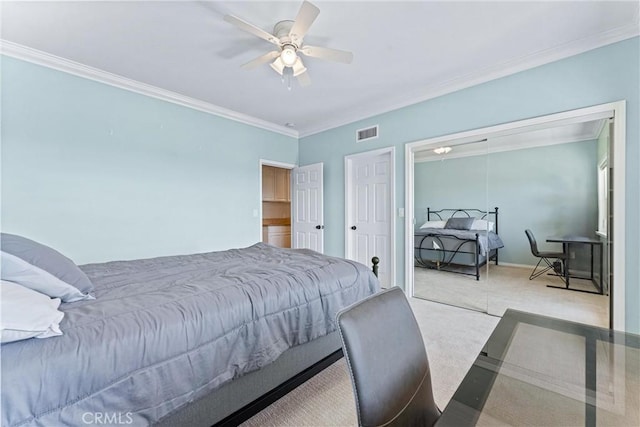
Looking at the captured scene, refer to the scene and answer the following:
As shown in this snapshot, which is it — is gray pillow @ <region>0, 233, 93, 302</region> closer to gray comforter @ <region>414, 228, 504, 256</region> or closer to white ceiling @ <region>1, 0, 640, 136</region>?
white ceiling @ <region>1, 0, 640, 136</region>

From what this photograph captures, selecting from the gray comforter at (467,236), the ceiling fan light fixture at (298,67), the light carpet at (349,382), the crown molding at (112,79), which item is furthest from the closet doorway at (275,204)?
the light carpet at (349,382)

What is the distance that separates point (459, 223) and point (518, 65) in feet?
7.57

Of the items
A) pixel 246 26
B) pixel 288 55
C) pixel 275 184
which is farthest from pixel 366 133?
pixel 275 184

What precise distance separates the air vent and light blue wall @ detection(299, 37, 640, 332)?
3.1 inches

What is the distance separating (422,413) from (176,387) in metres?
1.00

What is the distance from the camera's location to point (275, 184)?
637 centimetres

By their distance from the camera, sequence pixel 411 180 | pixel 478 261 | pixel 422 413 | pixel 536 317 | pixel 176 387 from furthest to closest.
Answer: pixel 478 261
pixel 411 180
pixel 536 317
pixel 176 387
pixel 422 413

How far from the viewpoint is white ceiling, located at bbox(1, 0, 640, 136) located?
215 centimetres

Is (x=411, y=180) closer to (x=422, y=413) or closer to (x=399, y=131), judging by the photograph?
(x=399, y=131)

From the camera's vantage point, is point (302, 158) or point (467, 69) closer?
point (467, 69)

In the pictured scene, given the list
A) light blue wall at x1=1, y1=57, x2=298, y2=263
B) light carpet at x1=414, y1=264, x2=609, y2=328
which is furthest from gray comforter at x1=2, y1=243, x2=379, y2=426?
light carpet at x1=414, y1=264, x2=609, y2=328

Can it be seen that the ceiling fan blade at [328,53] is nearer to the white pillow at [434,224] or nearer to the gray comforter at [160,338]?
the gray comforter at [160,338]

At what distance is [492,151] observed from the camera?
350 cm

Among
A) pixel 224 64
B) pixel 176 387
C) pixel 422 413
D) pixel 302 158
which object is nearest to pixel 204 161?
pixel 224 64
